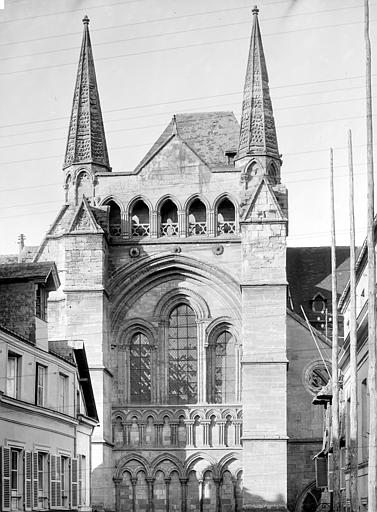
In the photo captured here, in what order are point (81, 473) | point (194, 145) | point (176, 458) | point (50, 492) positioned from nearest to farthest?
point (50, 492)
point (81, 473)
point (176, 458)
point (194, 145)

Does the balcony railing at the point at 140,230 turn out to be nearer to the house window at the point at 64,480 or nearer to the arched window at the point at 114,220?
the arched window at the point at 114,220

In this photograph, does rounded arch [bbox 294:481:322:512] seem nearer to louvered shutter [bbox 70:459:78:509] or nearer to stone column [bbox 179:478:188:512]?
stone column [bbox 179:478:188:512]

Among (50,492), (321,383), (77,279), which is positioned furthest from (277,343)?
(50,492)

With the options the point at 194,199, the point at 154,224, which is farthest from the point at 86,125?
the point at 194,199

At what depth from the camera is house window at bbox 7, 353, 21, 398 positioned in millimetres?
27297

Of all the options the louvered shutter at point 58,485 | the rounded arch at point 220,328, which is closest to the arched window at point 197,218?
the rounded arch at point 220,328

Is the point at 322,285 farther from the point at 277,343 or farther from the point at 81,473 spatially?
the point at 81,473

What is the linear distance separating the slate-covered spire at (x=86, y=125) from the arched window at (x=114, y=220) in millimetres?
1828

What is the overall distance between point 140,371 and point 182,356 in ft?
5.83

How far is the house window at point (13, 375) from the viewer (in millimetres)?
27297

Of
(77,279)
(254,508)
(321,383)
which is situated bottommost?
(254,508)

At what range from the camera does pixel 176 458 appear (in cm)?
4881

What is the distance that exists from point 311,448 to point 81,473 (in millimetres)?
16613

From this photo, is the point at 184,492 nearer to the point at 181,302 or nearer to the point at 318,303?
the point at 181,302
